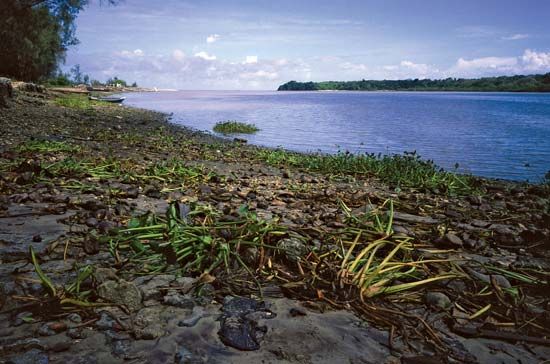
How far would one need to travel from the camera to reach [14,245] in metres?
3.69

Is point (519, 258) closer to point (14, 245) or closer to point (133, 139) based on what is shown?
point (14, 245)

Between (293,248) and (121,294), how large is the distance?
63.7 inches

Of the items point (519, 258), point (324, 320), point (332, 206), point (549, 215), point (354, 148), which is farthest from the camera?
point (354, 148)

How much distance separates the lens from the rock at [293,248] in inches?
139

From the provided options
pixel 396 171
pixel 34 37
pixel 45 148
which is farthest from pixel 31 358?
pixel 34 37

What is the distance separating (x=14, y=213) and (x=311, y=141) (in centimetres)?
2038

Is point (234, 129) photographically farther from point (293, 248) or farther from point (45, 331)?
point (45, 331)

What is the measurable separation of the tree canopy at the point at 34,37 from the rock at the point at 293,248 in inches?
1036

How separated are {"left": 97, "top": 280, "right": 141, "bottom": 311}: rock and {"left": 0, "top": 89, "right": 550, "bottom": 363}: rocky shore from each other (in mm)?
10

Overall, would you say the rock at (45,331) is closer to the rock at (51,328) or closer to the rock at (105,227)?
the rock at (51,328)

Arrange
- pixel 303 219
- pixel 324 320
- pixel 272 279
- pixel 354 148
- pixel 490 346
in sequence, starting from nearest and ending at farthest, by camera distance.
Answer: pixel 490 346, pixel 324 320, pixel 272 279, pixel 303 219, pixel 354 148

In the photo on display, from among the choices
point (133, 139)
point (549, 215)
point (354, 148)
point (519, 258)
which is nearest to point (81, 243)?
point (519, 258)

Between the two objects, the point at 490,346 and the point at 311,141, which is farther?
the point at 311,141

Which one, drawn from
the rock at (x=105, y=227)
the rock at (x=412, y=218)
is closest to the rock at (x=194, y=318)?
the rock at (x=105, y=227)
